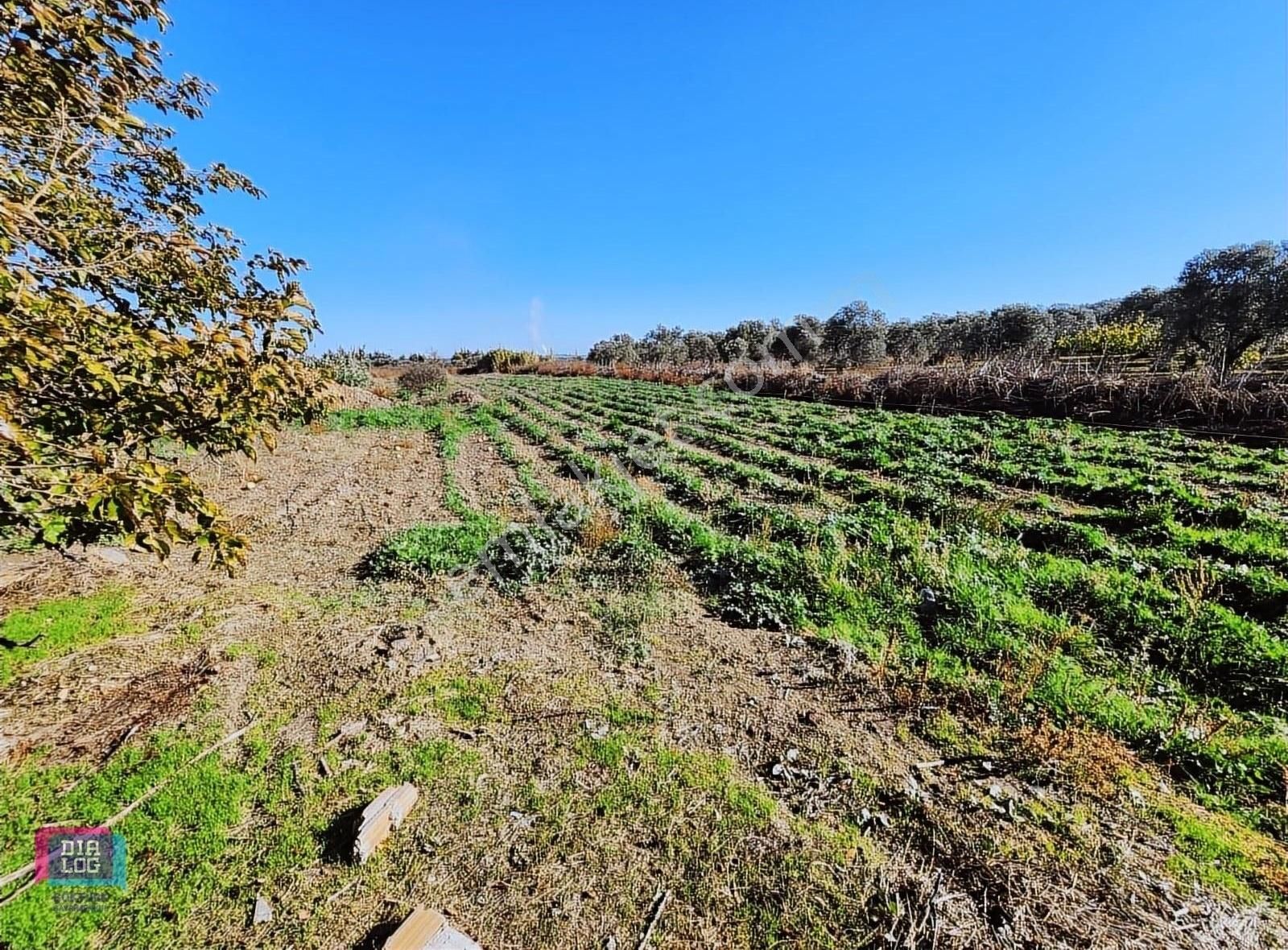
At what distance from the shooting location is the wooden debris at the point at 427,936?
2.08m

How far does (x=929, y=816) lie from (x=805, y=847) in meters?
0.80

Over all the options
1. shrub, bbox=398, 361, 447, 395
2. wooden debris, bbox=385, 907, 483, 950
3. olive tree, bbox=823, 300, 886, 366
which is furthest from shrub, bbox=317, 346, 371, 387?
olive tree, bbox=823, 300, 886, 366

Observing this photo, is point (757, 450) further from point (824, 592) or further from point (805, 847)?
point (805, 847)

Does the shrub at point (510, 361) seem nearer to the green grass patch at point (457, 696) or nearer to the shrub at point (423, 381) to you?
the shrub at point (423, 381)

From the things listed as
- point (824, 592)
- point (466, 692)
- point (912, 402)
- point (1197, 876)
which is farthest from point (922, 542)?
point (912, 402)

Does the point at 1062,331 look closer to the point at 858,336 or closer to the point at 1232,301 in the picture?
the point at 1232,301

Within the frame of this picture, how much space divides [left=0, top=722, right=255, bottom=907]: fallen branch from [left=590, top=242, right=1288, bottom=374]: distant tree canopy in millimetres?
21613

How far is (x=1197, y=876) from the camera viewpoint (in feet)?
7.89

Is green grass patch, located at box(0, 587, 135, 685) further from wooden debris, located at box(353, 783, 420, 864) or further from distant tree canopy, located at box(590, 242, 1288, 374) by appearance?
distant tree canopy, located at box(590, 242, 1288, 374)

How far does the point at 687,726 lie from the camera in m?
3.48

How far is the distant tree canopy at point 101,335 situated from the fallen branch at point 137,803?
66.0 inches

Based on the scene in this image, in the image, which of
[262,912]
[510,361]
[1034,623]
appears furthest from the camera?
[510,361]

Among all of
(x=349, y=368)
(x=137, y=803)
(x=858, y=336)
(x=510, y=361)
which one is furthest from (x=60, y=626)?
(x=510, y=361)

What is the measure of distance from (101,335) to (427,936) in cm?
309
